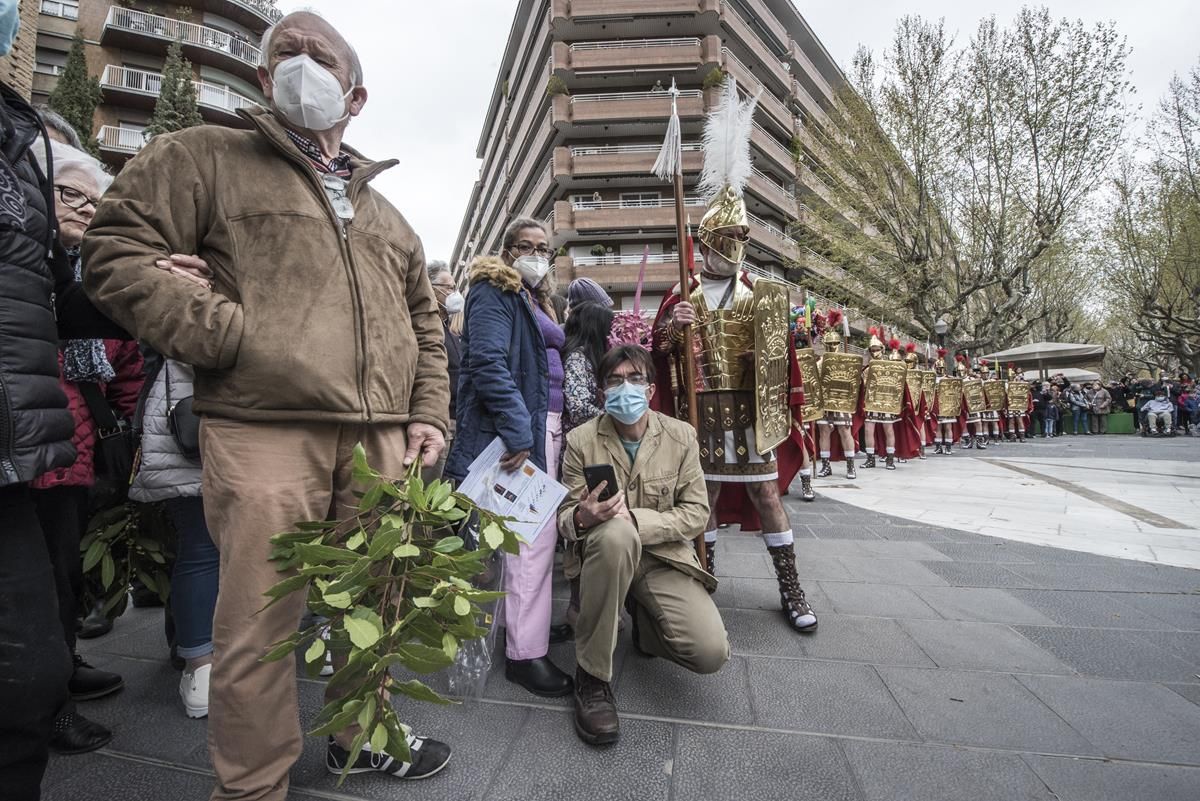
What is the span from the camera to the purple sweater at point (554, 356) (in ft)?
9.24

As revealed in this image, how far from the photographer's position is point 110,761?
1704 millimetres

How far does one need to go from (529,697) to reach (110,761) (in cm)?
136

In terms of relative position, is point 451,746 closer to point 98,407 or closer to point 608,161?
point 98,407

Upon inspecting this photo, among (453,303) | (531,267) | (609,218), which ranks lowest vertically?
(531,267)

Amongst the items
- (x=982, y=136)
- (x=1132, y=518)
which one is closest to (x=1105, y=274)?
(x=982, y=136)

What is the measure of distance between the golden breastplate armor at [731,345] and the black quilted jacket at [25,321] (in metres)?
2.78

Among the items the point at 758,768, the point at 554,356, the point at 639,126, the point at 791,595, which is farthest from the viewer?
the point at 639,126

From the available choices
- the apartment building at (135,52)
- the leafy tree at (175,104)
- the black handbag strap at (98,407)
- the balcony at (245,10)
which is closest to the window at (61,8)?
the apartment building at (135,52)

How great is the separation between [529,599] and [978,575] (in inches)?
123

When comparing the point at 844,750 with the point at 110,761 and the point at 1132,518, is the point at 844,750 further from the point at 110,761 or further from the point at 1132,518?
the point at 1132,518

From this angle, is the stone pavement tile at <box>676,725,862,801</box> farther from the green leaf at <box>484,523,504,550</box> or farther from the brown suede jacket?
the brown suede jacket

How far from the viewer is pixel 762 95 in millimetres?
29891

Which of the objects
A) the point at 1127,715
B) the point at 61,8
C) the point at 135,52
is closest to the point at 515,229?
the point at 1127,715

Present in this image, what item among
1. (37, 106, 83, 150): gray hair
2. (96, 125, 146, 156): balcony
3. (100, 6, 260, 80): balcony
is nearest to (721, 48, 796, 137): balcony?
(100, 6, 260, 80): balcony
